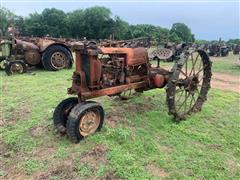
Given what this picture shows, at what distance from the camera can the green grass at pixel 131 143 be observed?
404cm

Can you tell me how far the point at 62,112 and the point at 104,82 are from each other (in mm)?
823

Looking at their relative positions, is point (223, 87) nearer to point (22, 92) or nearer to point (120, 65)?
point (120, 65)

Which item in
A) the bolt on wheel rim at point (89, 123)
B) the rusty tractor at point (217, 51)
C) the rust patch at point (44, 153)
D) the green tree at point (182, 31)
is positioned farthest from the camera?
the green tree at point (182, 31)

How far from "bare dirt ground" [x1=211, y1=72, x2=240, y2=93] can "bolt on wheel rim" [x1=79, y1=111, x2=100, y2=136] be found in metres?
5.62

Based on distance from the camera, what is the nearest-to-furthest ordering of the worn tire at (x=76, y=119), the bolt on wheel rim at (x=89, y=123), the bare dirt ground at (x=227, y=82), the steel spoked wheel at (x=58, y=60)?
the worn tire at (x=76, y=119)
the bolt on wheel rim at (x=89, y=123)
the bare dirt ground at (x=227, y=82)
the steel spoked wheel at (x=58, y=60)

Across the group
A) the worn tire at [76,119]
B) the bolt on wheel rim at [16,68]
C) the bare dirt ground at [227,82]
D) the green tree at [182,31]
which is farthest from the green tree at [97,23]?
the worn tire at [76,119]

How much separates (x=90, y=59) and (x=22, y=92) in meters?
3.85

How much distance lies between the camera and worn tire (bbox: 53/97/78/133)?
16.1 feet

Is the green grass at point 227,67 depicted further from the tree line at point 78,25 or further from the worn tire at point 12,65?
the tree line at point 78,25

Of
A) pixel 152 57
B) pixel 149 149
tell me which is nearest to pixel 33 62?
pixel 152 57

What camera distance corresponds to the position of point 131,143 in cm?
464

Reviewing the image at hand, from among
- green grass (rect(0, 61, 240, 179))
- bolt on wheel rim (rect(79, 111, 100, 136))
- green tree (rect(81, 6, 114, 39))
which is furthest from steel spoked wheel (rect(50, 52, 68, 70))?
green tree (rect(81, 6, 114, 39))

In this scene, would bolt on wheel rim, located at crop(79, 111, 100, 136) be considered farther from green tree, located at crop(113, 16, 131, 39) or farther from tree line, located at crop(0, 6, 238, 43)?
tree line, located at crop(0, 6, 238, 43)

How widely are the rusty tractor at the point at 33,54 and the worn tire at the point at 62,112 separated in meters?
6.12
